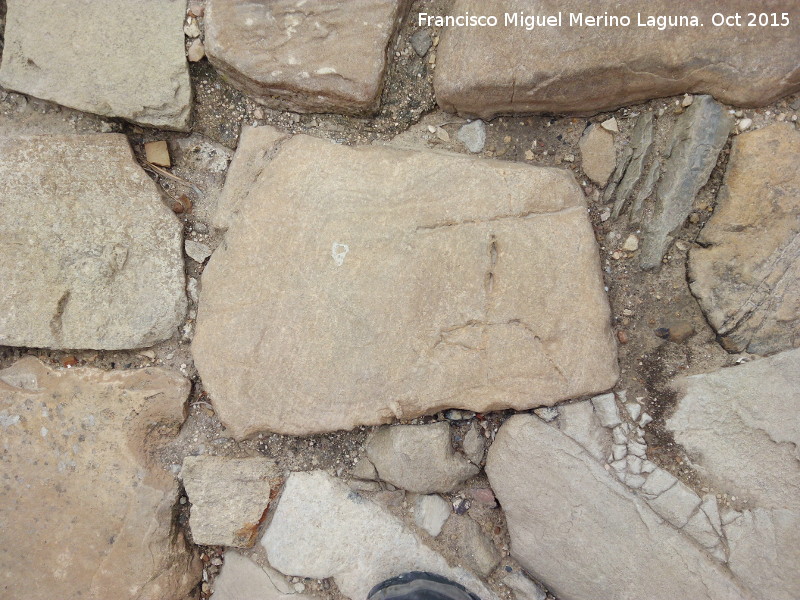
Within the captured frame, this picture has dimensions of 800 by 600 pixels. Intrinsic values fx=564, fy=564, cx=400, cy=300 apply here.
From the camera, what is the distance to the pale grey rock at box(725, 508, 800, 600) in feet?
4.98

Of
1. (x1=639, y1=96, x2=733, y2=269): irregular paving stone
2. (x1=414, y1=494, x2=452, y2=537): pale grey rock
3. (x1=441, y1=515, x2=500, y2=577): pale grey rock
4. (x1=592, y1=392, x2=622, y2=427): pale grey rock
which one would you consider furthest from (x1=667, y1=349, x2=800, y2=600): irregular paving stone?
(x1=414, y1=494, x2=452, y2=537): pale grey rock

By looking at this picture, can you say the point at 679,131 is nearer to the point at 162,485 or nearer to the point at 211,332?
the point at 211,332

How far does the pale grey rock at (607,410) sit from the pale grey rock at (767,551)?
0.41m

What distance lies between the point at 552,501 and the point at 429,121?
123 centimetres

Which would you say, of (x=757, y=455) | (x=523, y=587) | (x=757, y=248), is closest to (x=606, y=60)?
(x=757, y=248)

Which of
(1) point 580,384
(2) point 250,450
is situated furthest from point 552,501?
(2) point 250,450

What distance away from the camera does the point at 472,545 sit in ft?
5.75

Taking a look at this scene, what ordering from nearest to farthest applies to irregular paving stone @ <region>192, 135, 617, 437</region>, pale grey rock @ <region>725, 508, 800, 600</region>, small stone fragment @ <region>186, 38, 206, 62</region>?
pale grey rock @ <region>725, 508, 800, 600</region> → irregular paving stone @ <region>192, 135, 617, 437</region> → small stone fragment @ <region>186, 38, 206, 62</region>

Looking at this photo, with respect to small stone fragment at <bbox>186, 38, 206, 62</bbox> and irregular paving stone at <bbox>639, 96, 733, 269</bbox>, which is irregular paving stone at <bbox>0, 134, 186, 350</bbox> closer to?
small stone fragment at <bbox>186, 38, 206, 62</bbox>

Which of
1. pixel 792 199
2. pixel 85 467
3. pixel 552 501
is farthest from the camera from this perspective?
pixel 85 467

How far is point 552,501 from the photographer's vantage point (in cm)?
166

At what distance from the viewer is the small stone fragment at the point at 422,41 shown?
1.77m

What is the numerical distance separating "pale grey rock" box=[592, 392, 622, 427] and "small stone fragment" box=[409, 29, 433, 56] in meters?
1.19

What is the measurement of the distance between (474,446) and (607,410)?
0.41 m
